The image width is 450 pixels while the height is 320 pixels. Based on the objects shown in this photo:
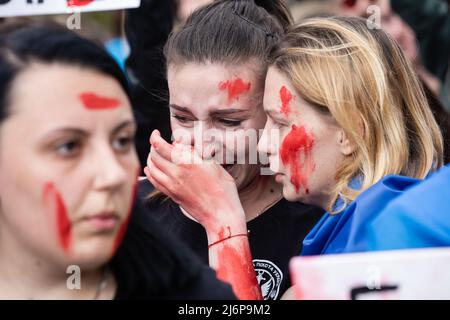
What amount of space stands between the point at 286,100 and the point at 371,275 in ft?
3.08

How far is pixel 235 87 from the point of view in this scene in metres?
2.63

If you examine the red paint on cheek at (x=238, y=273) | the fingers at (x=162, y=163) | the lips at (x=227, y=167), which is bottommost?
the red paint on cheek at (x=238, y=273)

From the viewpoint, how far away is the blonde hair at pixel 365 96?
7.87 feet

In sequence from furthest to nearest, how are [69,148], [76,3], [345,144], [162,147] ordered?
[76,3]
[162,147]
[345,144]
[69,148]

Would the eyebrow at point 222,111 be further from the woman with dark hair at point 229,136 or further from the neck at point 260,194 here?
the neck at point 260,194

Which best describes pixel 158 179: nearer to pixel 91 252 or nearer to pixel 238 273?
pixel 238 273

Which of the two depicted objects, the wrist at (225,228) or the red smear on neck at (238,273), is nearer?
the red smear on neck at (238,273)

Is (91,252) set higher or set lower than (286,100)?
lower

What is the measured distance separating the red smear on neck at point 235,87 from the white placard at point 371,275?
3.53ft

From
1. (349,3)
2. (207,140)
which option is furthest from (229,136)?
(349,3)

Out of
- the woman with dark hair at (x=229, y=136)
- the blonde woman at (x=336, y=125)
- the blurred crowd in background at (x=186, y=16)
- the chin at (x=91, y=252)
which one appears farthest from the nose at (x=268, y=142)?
the chin at (x=91, y=252)

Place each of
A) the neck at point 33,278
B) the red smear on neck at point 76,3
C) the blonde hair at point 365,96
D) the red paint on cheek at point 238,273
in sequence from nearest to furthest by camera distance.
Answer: the neck at point 33,278 → the red paint on cheek at point 238,273 → the blonde hair at point 365,96 → the red smear on neck at point 76,3

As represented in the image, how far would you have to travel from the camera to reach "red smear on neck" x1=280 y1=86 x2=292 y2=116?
8.06 ft
